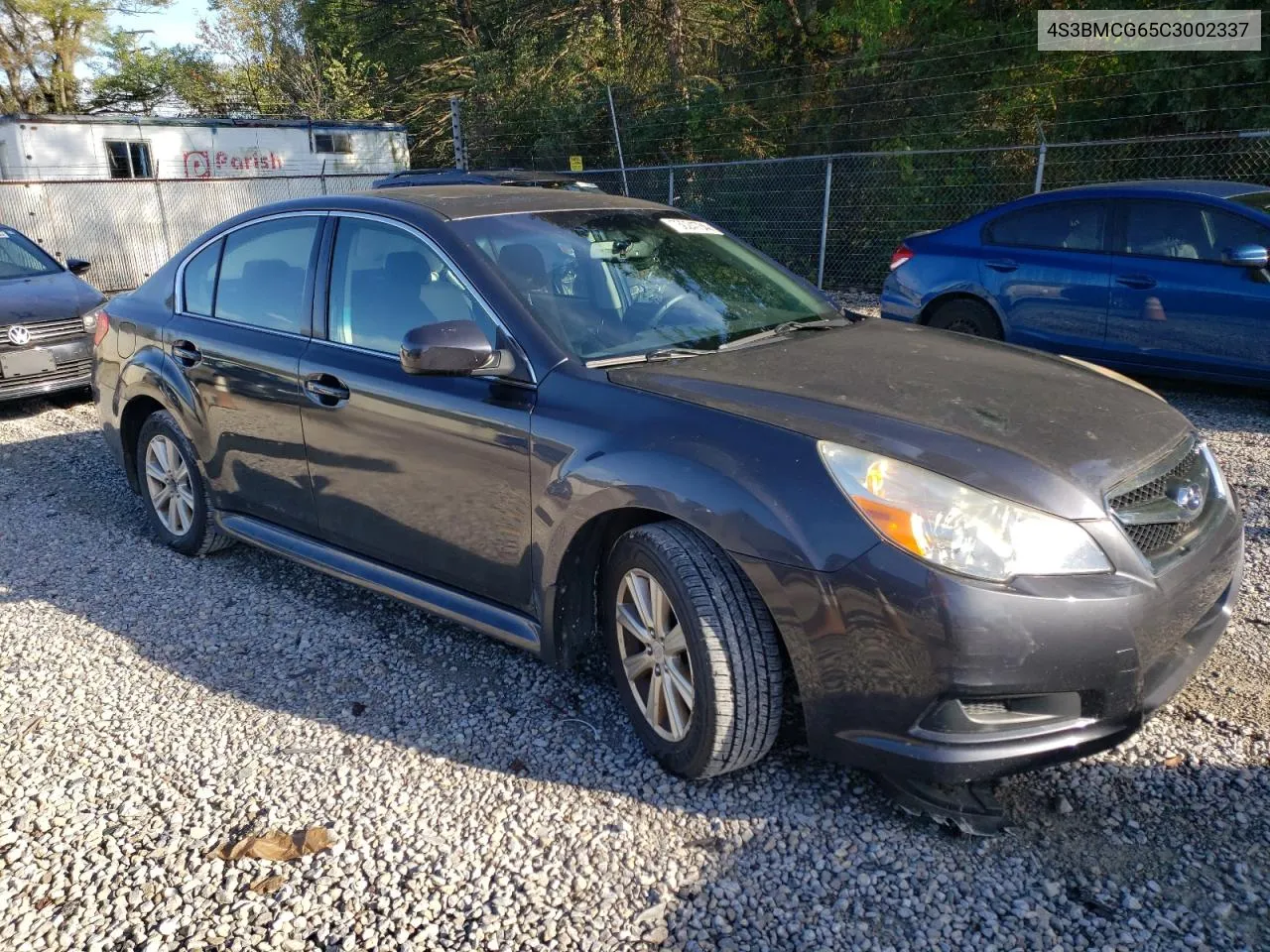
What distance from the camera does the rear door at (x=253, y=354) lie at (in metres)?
4.11

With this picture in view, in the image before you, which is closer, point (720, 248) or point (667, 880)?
point (667, 880)

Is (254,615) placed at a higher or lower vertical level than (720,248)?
lower

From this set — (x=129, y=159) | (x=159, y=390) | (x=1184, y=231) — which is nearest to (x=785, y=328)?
(x=159, y=390)

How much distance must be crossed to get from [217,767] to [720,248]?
8.83 ft

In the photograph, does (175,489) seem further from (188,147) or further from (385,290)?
(188,147)

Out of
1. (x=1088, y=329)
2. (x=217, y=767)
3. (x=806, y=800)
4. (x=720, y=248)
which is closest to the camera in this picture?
(x=806, y=800)

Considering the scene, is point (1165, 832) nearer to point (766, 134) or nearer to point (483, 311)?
point (483, 311)

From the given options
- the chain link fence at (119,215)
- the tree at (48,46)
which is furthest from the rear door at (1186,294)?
the tree at (48,46)

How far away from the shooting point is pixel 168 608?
176 inches

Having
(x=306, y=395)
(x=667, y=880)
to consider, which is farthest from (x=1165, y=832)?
(x=306, y=395)

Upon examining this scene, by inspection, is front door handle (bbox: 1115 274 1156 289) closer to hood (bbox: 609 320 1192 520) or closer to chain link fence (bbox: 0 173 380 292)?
hood (bbox: 609 320 1192 520)

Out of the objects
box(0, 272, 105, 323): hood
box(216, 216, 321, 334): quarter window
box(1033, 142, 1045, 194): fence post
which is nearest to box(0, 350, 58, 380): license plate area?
box(0, 272, 105, 323): hood

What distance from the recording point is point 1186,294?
690 centimetres

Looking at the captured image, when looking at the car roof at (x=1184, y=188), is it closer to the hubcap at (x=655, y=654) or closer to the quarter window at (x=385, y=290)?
the quarter window at (x=385, y=290)
